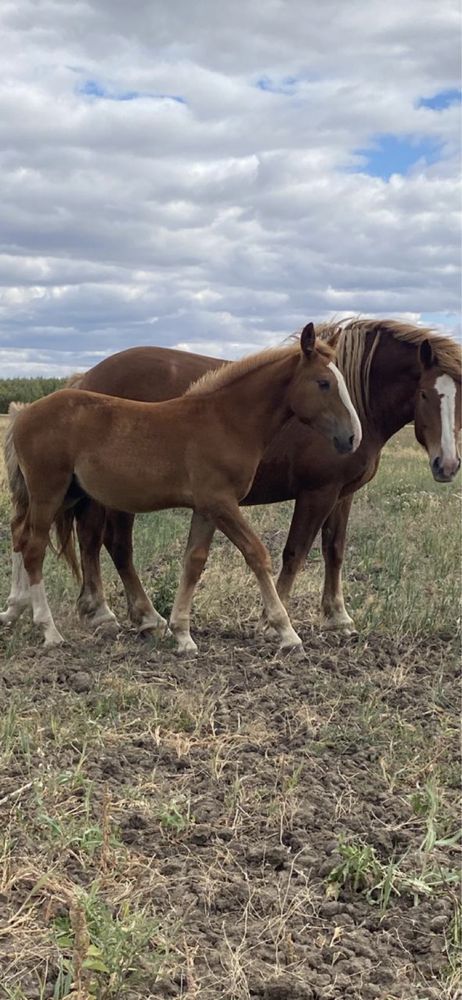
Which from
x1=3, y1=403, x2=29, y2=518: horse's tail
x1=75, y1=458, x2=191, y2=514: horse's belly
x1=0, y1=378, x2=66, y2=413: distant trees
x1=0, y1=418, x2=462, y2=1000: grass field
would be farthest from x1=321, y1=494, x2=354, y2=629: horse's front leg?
x1=0, y1=378, x2=66, y2=413: distant trees

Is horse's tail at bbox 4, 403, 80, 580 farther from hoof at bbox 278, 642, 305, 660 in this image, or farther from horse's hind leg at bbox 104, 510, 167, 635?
hoof at bbox 278, 642, 305, 660

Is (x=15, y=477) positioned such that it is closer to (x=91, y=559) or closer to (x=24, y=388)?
(x=91, y=559)

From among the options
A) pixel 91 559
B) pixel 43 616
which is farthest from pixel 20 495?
pixel 43 616

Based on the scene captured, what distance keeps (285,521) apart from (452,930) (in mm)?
8979

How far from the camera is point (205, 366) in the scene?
21.7 feet

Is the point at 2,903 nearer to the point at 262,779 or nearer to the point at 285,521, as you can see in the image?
the point at 262,779

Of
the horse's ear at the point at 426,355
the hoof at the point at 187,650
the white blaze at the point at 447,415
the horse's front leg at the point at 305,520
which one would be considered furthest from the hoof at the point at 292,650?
the horse's ear at the point at 426,355

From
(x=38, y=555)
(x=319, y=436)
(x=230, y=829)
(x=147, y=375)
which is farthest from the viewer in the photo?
(x=147, y=375)

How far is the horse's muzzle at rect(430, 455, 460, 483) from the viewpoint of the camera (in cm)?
582

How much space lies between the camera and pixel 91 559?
21.1ft

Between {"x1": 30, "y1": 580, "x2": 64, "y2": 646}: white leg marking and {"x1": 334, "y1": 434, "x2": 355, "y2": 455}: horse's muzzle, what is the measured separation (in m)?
2.12

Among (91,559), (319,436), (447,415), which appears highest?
(447,415)

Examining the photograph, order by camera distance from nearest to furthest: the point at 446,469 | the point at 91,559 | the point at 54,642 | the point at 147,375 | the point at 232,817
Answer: the point at 232,817 → the point at 54,642 → the point at 446,469 → the point at 91,559 → the point at 147,375

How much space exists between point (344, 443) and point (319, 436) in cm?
63
